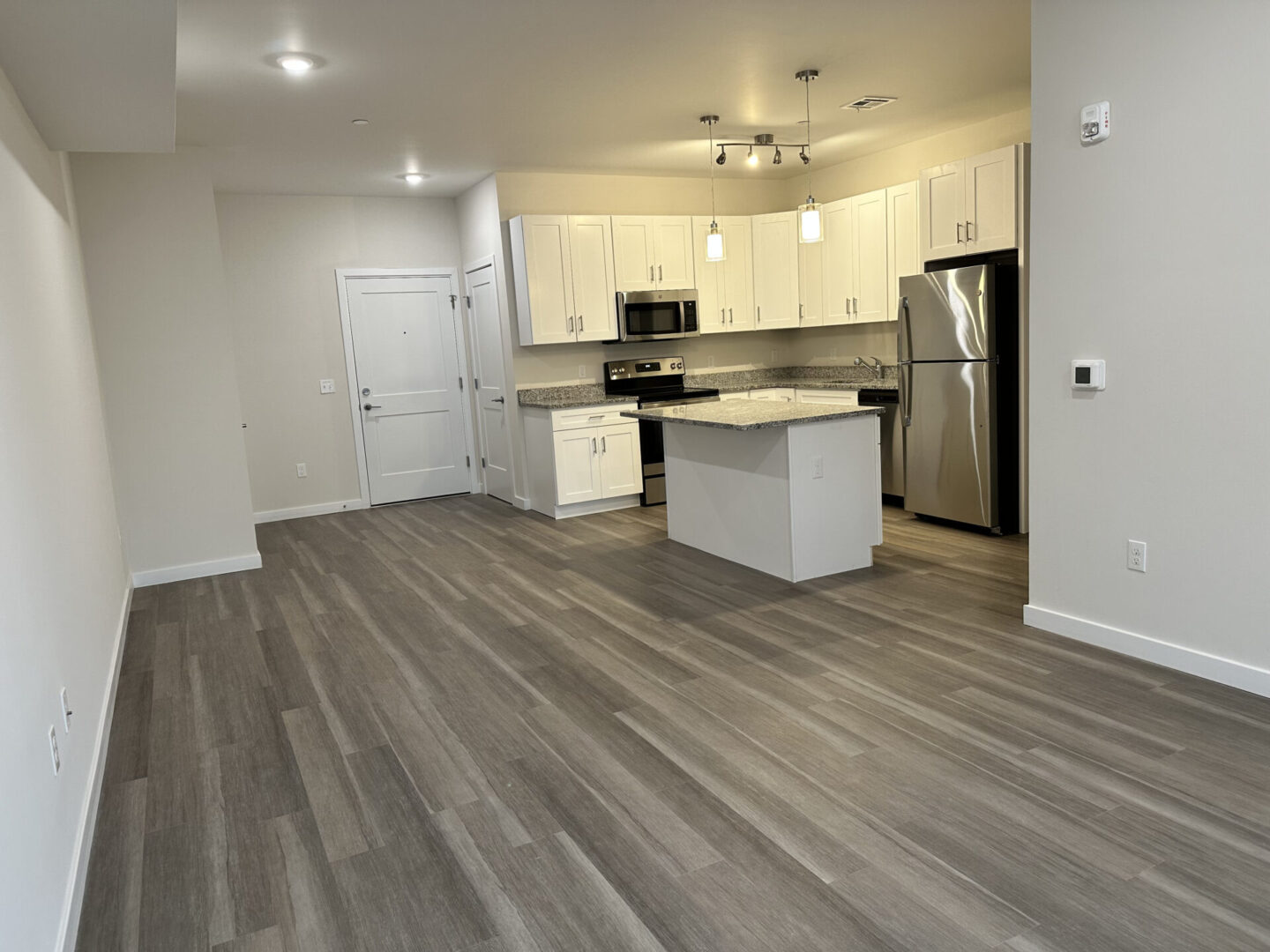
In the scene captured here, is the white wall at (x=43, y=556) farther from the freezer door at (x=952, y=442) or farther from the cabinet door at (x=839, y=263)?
the cabinet door at (x=839, y=263)

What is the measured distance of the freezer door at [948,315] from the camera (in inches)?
201

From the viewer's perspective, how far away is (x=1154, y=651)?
316 cm

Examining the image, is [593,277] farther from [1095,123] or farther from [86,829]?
[86,829]

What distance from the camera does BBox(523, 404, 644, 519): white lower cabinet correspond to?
656 cm

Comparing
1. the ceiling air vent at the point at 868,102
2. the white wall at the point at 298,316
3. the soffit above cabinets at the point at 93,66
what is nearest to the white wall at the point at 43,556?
the soffit above cabinets at the point at 93,66

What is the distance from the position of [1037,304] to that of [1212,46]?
99cm

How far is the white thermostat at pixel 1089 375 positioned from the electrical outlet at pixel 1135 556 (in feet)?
1.94

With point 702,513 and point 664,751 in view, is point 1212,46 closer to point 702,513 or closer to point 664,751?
point 664,751

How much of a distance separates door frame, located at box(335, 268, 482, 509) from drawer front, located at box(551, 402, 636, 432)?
1.76 meters

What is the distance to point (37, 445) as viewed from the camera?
264 cm

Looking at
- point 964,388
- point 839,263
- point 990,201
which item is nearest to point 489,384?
point 839,263

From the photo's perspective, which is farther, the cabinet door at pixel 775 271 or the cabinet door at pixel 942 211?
the cabinet door at pixel 775 271

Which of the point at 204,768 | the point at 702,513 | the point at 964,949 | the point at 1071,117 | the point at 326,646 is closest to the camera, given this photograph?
the point at 964,949

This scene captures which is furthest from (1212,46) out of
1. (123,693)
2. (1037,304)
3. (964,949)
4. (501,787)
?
(123,693)
